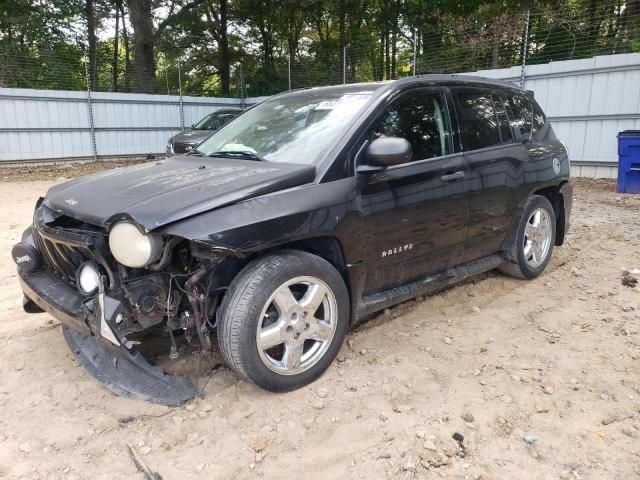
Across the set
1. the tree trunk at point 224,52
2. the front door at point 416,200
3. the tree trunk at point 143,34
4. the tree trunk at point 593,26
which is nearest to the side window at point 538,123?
the front door at point 416,200

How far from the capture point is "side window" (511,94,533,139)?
4363mm

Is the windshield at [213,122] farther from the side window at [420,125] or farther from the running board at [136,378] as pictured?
the running board at [136,378]

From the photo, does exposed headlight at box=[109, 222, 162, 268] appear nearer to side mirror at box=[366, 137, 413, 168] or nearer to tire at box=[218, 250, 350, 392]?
tire at box=[218, 250, 350, 392]

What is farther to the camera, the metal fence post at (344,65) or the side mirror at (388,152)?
the metal fence post at (344,65)

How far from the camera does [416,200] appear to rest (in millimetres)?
3301

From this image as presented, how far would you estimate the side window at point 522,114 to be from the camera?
14.3 feet

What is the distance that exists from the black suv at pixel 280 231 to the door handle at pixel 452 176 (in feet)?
0.05

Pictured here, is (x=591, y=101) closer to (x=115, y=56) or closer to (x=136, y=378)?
(x=136, y=378)

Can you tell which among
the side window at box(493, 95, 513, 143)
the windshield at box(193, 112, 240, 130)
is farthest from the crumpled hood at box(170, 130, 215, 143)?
the side window at box(493, 95, 513, 143)

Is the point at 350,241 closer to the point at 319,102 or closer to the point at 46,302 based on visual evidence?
the point at 319,102

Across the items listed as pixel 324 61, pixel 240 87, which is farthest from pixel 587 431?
pixel 240 87

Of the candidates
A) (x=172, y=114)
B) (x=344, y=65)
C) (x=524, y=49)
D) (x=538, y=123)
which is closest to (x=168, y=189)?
(x=538, y=123)

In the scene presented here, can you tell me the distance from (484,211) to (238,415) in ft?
7.75

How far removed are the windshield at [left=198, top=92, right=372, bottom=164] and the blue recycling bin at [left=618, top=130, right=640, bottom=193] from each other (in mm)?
7002
